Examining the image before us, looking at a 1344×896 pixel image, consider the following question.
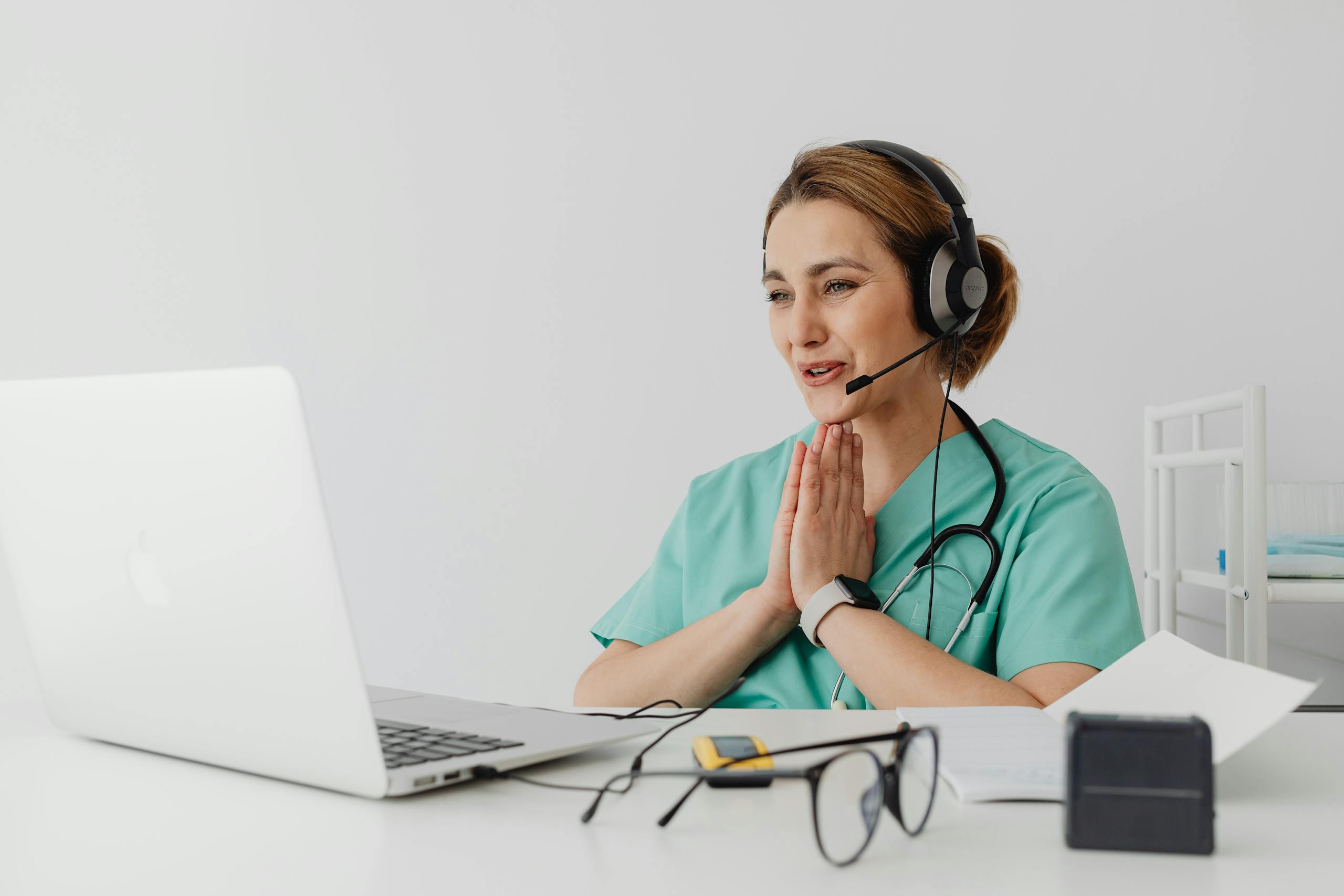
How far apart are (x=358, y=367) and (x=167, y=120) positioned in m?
0.72

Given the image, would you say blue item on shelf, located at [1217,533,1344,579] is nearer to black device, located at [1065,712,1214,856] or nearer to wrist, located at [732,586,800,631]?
wrist, located at [732,586,800,631]

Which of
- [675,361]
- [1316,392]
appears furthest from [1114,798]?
[1316,392]

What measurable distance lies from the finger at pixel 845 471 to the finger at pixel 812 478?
0.02 metres

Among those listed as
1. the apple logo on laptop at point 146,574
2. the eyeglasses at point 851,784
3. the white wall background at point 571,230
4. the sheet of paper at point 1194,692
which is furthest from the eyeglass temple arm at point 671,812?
the white wall background at point 571,230

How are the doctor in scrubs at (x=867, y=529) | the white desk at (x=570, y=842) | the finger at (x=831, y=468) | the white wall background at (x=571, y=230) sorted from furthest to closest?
the white wall background at (x=571, y=230), the finger at (x=831, y=468), the doctor in scrubs at (x=867, y=529), the white desk at (x=570, y=842)

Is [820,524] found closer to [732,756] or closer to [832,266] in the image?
[832,266]

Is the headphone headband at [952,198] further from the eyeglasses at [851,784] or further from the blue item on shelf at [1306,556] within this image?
the blue item on shelf at [1306,556]

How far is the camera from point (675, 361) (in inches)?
90.3

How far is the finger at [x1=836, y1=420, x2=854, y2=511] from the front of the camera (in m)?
1.18

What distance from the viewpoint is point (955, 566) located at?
3.79 feet

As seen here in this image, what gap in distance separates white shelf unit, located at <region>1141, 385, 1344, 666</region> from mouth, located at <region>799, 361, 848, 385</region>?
0.88 metres

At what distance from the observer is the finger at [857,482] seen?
3.92 feet

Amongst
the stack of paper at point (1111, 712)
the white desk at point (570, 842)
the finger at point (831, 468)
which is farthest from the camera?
the finger at point (831, 468)

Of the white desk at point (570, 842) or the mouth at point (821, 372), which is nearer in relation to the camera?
the white desk at point (570, 842)
